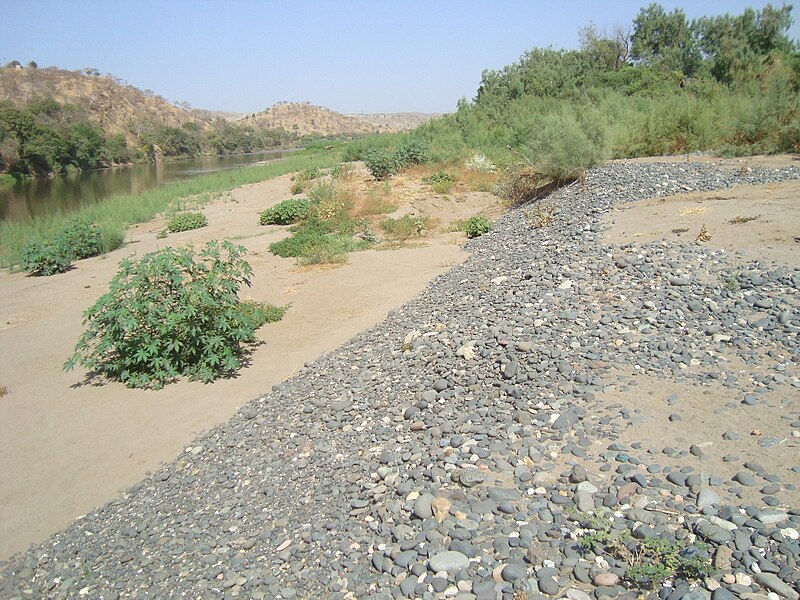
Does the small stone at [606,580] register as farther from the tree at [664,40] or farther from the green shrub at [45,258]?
the tree at [664,40]

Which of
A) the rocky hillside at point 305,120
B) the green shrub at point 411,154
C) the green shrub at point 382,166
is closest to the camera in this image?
the green shrub at point 382,166

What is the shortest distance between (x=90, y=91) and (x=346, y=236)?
80568 millimetres

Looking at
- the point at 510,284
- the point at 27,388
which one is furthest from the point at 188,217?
the point at 510,284

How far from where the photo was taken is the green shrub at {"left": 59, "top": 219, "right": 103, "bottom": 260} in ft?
43.1

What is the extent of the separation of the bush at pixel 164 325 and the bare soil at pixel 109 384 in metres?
0.22

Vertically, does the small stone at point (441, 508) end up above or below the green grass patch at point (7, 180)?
below

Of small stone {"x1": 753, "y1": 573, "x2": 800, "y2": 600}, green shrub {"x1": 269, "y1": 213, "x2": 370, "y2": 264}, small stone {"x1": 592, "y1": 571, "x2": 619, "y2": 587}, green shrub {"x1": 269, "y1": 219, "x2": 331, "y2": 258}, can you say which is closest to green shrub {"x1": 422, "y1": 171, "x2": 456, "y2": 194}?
green shrub {"x1": 269, "y1": 213, "x2": 370, "y2": 264}

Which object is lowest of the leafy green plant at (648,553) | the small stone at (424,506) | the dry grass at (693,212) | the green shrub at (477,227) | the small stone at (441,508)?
the small stone at (424,506)

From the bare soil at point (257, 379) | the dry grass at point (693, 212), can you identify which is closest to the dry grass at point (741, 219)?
the bare soil at point (257, 379)

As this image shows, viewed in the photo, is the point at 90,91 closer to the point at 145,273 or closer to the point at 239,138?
the point at 239,138

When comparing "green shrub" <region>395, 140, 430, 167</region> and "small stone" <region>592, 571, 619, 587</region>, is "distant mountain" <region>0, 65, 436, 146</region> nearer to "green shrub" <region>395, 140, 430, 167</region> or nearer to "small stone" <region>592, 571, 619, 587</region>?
"green shrub" <region>395, 140, 430, 167</region>

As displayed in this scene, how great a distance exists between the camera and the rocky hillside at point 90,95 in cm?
7169

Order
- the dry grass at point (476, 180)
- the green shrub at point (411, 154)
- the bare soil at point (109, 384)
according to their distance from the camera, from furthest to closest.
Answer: the green shrub at point (411, 154) < the dry grass at point (476, 180) < the bare soil at point (109, 384)

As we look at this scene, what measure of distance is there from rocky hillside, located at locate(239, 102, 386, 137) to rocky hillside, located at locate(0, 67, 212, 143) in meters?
30.7
